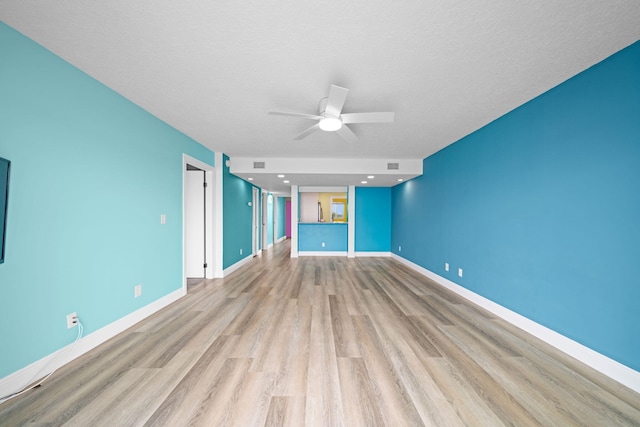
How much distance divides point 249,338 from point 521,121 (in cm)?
380

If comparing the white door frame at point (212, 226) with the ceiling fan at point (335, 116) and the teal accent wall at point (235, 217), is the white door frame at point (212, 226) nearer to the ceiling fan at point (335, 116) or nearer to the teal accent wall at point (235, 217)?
the teal accent wall at point (235, 217)

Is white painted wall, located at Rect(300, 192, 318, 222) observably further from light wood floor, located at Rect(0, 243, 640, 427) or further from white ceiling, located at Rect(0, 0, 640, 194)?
white ceiling, located at Rect(0, 0, 640, 194)

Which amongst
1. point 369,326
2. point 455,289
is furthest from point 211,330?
point 455,289

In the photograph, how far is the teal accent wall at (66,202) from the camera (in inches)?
62.6

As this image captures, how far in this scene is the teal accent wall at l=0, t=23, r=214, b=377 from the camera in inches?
62.6

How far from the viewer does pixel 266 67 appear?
1963 mm

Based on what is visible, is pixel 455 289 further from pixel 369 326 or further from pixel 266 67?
pixel 266 67

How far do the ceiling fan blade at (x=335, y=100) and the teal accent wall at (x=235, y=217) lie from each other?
3114 millimetres

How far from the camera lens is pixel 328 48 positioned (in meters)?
1.73

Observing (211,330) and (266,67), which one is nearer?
(266,67)

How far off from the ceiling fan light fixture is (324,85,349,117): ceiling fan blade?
2.0 inches

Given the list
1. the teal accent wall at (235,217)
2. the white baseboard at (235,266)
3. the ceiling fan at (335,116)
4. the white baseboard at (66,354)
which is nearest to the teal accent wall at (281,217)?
the teal accent wall at (235,217)

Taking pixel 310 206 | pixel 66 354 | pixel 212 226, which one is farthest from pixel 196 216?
pixel 310 206

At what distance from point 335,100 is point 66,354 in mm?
3171
